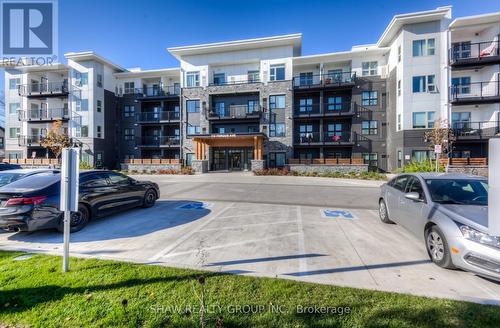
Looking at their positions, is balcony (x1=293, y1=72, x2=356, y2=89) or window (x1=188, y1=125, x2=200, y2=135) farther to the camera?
window (x1=188, y1=125, x2=200, y2=135)

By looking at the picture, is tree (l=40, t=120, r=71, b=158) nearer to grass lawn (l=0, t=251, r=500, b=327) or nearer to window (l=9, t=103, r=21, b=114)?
window (l=9, t=103, r=21, b=114)

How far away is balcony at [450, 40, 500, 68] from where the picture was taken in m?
19.9

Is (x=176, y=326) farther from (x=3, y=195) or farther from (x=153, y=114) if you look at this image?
(x=153, y=114)

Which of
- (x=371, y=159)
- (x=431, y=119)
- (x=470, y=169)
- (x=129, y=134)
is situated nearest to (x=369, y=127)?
(x=371, y=159)

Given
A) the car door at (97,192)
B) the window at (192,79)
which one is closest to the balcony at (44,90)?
the window at (192,79)

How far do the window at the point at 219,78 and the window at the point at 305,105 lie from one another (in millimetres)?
10299

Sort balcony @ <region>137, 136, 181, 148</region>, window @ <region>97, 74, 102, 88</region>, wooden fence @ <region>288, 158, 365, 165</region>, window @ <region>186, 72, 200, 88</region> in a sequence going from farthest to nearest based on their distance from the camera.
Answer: window @ <region>97, 74, 102, 88</region>
balcony @ <region>137, 136, 181, 148</region>
window @ <region>186, 72, 200, 88</region>
wooden fence @ <region>288, 158, 365, 165</region>

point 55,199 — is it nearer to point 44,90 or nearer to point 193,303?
point 193,303

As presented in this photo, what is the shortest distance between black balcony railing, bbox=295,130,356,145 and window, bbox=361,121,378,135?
48.7 inches

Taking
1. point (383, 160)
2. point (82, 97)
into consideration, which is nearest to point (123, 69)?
Result: point (82, 97)

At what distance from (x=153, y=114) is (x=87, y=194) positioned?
2828cm

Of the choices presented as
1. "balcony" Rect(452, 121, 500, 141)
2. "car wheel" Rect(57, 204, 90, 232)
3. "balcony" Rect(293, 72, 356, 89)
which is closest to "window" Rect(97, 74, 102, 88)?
"balcony" Rect(293, 72, 356, 89)

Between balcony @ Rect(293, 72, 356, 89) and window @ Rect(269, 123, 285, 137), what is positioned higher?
balcony @ Rect(293, 72, 356, 89)

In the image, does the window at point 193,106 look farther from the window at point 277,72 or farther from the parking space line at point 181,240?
the parking space line at point 181,240
